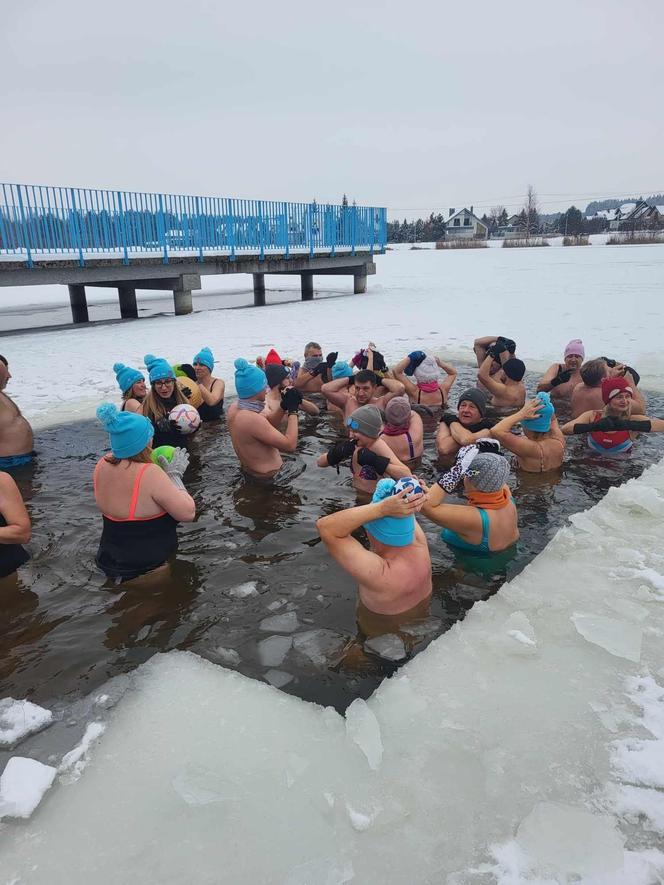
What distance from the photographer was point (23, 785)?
2271mm

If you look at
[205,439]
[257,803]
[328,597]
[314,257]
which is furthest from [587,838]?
[314,257]

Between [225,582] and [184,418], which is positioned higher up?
[184,418]

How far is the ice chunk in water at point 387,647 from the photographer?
315cm

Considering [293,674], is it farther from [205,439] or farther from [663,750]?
[205,439]

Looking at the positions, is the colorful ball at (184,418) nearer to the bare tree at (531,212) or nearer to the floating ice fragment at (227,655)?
the floating ice fragment at (227,655)

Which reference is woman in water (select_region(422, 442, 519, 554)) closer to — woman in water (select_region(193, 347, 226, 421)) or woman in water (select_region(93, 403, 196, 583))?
woman in water (select_region(93, 403, 196, 583))

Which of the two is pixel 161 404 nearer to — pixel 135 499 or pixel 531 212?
pixel 135 499

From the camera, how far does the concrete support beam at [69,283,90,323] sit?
17.0 meters

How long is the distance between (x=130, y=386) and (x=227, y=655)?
12.4 feet

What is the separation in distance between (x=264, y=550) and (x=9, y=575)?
1741 millimetres

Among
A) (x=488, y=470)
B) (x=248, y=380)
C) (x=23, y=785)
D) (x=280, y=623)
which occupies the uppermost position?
(x=248, y=380)

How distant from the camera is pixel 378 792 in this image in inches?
87.4

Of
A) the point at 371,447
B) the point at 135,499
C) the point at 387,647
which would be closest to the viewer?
the point at 387,647

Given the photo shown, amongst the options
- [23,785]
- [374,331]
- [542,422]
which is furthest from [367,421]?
[374,331]
